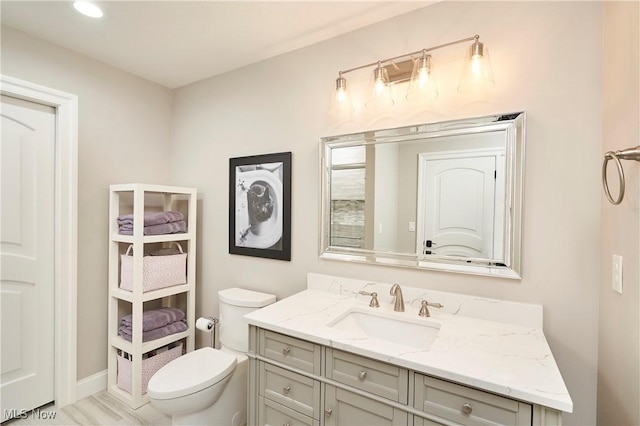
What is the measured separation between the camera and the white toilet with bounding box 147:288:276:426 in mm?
1521

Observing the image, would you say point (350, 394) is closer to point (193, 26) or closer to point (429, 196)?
point (429, 196)

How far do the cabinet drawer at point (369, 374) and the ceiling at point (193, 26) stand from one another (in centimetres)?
172

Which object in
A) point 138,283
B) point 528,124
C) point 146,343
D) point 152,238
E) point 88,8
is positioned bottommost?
point 146,343

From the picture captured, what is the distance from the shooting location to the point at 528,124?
1.37 m

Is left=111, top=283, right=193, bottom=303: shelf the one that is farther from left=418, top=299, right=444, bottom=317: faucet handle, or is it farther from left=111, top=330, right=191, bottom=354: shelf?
left=418, top=299, right=444, bottom=317: faucet handle

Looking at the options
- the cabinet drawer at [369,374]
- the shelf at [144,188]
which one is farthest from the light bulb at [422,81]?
the shelf at [144,188]

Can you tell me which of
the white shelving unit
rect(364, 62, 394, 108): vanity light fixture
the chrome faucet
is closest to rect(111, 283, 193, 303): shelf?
the white shelving unit

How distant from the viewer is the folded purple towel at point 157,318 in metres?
2.13

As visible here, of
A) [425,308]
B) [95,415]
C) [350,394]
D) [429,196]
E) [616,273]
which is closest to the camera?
[616,273]

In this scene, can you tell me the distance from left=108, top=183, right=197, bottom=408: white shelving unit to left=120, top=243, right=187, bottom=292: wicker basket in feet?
0.12

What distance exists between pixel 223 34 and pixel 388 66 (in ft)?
3.41

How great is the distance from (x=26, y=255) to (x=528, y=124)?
9.68ft

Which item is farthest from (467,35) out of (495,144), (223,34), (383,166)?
(223,34)

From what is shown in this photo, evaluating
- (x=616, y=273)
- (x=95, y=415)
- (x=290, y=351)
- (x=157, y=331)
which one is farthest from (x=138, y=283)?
(x=616, y=273)
